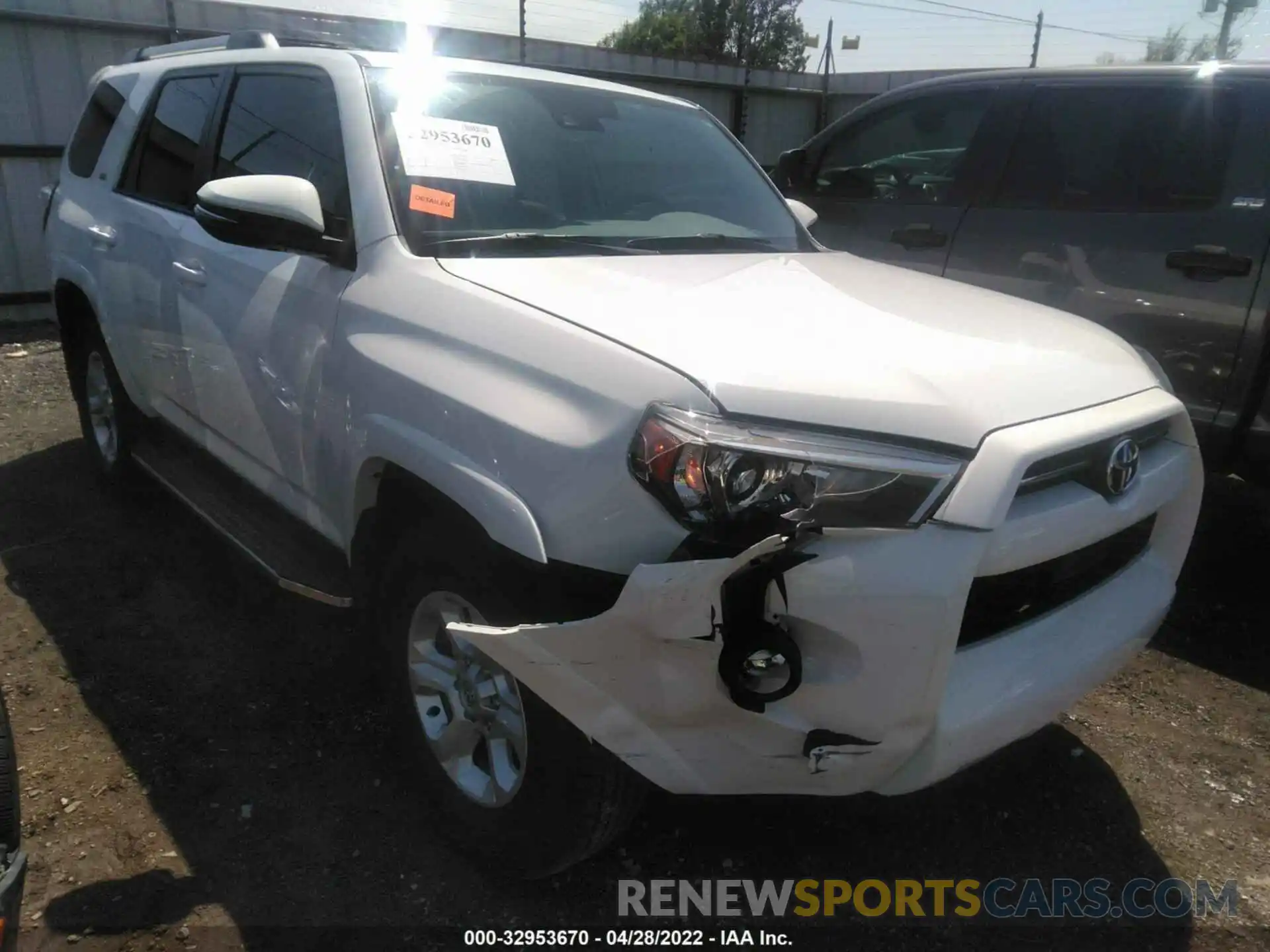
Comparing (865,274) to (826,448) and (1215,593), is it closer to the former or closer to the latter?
(826,448)

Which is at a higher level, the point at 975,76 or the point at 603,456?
the point at 975,76

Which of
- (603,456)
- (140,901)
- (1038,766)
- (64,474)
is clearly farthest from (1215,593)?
(64,474)

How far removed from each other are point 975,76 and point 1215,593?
257 centimetres

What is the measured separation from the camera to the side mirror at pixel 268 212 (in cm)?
244

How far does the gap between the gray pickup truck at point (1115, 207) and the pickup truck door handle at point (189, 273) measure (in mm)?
3080

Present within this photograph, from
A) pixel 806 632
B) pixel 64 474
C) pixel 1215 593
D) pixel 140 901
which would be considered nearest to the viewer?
pixel 806 632

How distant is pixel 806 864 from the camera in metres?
2.46

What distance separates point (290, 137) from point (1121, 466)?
2472 mm

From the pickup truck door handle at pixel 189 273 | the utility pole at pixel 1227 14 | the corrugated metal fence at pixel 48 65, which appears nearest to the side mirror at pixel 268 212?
the pickup truck door handle at pixel 189 273

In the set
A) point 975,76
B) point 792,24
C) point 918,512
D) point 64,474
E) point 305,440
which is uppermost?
point 792,24

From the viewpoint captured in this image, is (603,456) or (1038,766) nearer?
(603,456)

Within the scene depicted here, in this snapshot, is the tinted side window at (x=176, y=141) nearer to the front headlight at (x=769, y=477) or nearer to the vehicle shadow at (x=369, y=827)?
the vehicle shadow at (x=369, y=827)

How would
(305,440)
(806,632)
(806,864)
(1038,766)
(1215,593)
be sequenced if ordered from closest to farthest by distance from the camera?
(806,632) < (806,864) < (305,440) < (1038,766) < (1215,593)

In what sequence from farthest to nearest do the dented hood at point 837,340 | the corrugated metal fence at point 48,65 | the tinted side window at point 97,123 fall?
the corrugated metal fence at point 48,65 → the tinted side window at point 97,123 → the dented hood at point 837,340
